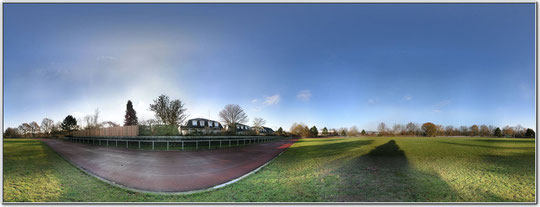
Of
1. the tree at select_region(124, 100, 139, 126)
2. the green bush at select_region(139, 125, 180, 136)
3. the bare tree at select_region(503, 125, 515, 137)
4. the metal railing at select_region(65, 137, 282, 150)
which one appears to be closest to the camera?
the tree at select_region(124, 100, 139, 126)

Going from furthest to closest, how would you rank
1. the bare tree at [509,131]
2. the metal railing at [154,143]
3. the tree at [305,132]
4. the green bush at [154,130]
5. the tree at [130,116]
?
the tree at [305,132]
the bare tree at [509,131]
the green bush at [154,130]
the metal railing at [154,143]
the tree at [130,116]

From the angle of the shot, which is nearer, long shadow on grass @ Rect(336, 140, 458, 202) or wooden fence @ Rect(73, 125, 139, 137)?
long shadow on grass @ Rect(336, 140, 458, 202)

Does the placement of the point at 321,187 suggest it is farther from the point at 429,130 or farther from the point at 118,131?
the point at 429,130

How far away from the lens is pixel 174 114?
388 inches

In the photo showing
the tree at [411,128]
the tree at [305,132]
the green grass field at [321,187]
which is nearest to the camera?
the green grass field at [321,187]

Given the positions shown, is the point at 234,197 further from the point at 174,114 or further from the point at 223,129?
the point at 223,129

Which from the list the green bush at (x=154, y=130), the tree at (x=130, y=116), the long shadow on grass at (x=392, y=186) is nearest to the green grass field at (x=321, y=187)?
the long shadow on grass at (x=392, y=186)

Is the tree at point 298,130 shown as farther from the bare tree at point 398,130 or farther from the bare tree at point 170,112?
the bare tree at point 170,112

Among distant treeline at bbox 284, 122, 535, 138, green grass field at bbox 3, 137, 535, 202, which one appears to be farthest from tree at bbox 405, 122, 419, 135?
green grass field at bbox 3, 137, 535, 202

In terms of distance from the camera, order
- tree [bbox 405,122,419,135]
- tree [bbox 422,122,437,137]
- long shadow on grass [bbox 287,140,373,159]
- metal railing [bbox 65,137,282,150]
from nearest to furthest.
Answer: long shadow on grass [bbox 287,140,373,159], metal railing [bbox 65,137,282,150], tree [bbox 405,122,419,135], tree [bbox 422,122,437,137]

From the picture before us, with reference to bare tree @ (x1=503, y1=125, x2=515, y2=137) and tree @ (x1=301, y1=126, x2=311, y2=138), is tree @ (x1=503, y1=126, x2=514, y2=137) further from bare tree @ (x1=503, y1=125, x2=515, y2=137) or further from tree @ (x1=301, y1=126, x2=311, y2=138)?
tree @ (x1=301, y1=126, x2=311, y2=138)

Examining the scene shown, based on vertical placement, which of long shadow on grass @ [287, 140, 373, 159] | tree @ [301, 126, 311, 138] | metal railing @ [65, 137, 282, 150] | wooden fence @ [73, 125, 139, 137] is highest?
wooden fence @ [73, 125, 139, 137]

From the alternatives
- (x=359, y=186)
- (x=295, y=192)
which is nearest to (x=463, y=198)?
(x=359, y=186)

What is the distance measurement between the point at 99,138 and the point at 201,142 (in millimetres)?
5519
